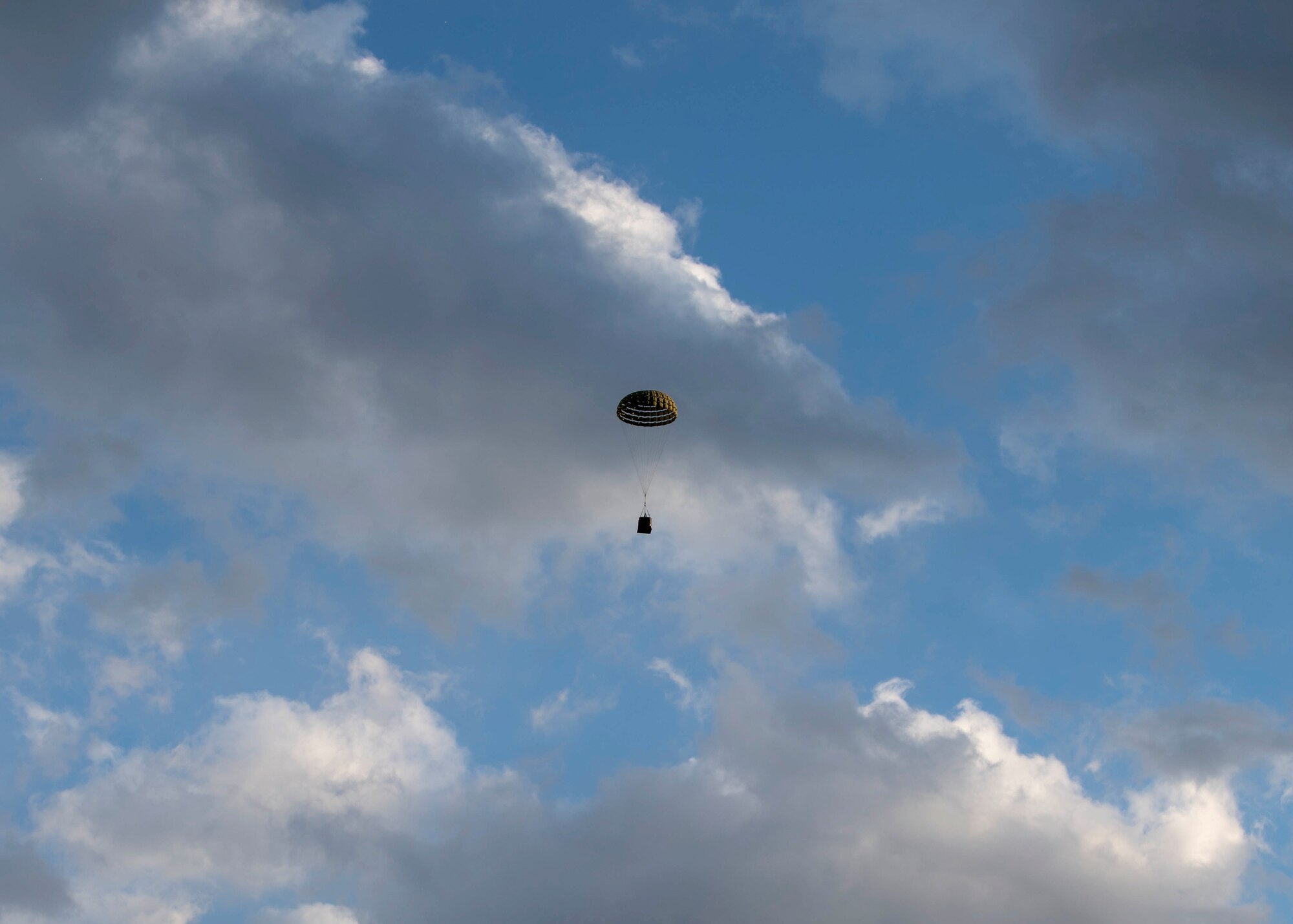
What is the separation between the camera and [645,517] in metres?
113

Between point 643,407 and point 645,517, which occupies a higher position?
point 643,407

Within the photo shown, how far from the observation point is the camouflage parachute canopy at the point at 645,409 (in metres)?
115

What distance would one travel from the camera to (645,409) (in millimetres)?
116188

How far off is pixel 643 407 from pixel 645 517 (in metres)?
13.7

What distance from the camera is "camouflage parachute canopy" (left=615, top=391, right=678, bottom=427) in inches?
4528

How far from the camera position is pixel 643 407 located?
116125 mm
